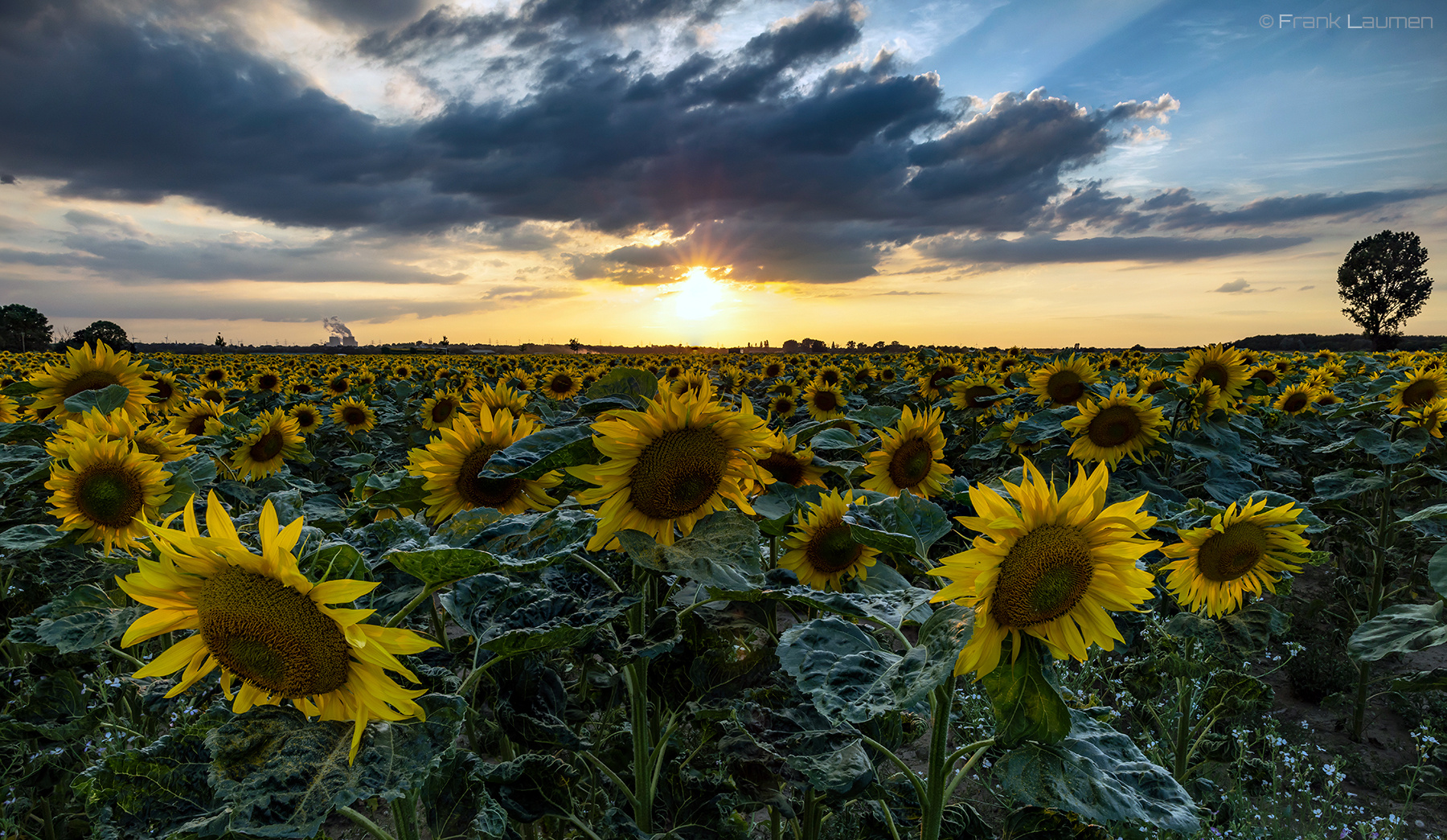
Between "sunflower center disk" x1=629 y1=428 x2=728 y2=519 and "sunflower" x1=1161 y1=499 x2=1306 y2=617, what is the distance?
2089 mm

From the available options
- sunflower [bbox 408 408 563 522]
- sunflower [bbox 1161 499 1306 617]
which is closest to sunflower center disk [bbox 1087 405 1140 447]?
sunflower [bbox 1161 499 1306 617]

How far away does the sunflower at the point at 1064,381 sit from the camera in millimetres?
6457

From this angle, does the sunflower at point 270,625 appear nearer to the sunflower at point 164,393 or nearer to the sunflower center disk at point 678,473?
the sunflower center disk at point 678,473

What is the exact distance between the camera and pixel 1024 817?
1.87 metres

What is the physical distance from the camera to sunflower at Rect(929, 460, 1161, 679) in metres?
1.38

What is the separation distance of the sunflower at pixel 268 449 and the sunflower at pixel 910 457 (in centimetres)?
433

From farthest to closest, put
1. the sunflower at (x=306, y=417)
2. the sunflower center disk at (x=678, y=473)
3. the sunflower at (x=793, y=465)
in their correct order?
the sunflower at (x=306, y=417) < the sunflower at (x=793, y=465) < the sunflower center disk at (x=678, y=473)

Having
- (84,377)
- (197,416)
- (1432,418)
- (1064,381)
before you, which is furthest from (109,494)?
(1432,418)

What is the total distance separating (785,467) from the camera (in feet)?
9.04

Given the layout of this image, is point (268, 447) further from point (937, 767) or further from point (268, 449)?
point (937, 767)

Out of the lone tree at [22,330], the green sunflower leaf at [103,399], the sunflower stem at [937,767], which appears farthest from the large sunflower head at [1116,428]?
the lone tree at [22,330]

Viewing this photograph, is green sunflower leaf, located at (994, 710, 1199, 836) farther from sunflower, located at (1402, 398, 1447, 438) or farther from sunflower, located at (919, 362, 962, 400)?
sunflower, located at (919, 362, 962, 400)

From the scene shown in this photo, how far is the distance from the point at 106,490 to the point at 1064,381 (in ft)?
22.8

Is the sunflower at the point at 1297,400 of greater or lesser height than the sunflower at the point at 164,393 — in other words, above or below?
below
